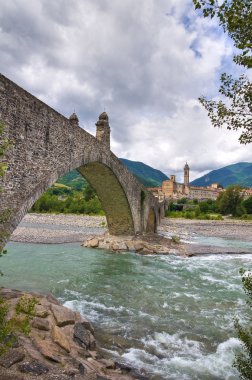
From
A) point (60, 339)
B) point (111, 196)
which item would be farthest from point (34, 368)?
point (111, 196)

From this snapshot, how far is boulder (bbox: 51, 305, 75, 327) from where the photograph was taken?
7.49 meters

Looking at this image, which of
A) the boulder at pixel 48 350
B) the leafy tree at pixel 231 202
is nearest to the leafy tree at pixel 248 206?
the leafy tree at pixel 231 202

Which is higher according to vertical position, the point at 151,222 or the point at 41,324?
the point at 151,222

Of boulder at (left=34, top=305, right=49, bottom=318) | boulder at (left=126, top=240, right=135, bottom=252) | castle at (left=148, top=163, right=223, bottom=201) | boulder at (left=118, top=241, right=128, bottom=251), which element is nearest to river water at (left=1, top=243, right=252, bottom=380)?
boulder at (left=34, top=305, right=49, bottom=318)

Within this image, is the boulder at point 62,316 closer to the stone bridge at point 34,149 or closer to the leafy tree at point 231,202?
the stone bridge at point 34,149

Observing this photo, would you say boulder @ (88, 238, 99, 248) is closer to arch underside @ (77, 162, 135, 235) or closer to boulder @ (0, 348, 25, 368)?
arch underside @ (77, 162, 135, 235)

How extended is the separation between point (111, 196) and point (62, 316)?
1794cm

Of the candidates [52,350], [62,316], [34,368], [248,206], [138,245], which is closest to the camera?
[34,368]

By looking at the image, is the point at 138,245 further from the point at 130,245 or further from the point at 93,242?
the point at 93,242

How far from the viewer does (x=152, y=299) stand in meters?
11.7

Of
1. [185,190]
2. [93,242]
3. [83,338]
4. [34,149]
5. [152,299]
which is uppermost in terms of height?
[185,190]

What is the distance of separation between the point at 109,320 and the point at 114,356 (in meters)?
2.32

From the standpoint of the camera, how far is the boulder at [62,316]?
295 inches

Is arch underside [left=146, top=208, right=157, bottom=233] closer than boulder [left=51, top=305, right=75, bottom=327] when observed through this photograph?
No
